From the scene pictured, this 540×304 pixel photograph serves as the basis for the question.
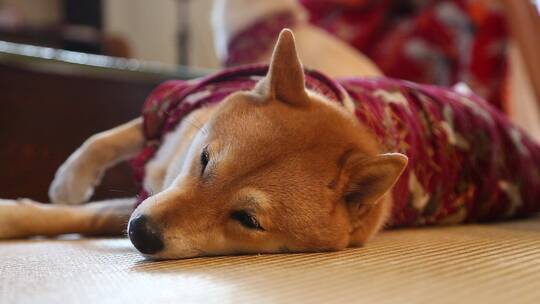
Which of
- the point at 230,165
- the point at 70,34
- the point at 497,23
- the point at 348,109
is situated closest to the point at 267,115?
the point at 230,165

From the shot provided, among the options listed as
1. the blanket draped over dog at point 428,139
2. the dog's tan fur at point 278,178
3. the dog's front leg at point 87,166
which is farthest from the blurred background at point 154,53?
the dog's tan fur at point 278,178

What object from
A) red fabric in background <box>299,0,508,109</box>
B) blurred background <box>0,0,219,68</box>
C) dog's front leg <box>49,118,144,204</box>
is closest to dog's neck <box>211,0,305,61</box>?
red fabric in background <box>299,0,508,109</box>

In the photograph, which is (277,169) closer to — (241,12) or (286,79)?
(286,79)

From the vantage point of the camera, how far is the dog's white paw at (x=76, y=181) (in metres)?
1.87

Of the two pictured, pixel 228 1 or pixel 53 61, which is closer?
pixel 53 61

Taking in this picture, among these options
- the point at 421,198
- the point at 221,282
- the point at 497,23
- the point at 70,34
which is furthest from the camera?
the point at 70,34

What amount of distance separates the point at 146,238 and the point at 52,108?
150 centimetres

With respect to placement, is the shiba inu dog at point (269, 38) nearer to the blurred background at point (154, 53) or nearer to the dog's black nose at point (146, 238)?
the blurred background at point (154, 53)

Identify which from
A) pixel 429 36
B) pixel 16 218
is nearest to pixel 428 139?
pixel 16 218

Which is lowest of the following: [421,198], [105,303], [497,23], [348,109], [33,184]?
[33,184]

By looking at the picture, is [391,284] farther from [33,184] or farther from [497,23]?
[497,23]

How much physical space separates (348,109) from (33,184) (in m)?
1.40

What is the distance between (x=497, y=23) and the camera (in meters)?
3.60

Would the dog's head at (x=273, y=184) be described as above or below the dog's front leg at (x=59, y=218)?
above
